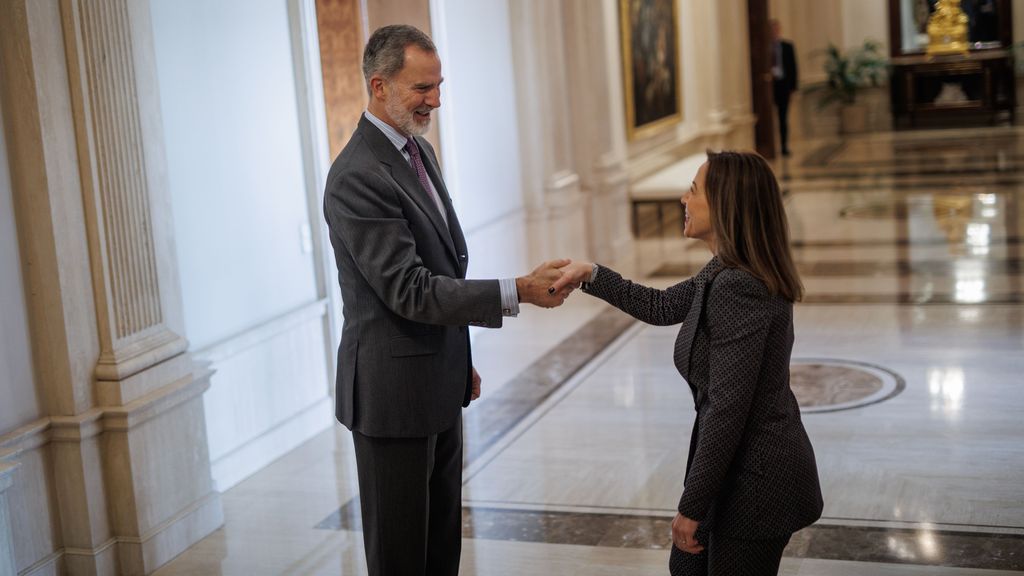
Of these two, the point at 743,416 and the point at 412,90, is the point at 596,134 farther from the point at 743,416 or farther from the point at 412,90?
the point at 743,416

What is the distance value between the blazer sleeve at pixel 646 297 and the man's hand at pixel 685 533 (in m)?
0.55

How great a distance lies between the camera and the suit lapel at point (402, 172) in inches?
128

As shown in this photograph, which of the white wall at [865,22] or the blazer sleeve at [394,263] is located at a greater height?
the white wall at [865,22]

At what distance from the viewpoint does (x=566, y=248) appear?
32.1ft

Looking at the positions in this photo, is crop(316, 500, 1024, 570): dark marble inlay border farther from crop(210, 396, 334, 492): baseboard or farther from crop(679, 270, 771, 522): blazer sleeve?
crop(679, 270, 771, 522): blazer sleeve

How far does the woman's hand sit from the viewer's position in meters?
3.29

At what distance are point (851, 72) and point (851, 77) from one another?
23 cm

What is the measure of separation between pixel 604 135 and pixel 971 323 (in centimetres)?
398

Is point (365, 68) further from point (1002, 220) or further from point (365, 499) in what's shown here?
point (1002, 220)

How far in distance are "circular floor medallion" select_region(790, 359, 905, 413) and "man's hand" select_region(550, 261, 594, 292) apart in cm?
303

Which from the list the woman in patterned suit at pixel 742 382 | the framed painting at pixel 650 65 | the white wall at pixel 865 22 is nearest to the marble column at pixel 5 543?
the woman in patterned suit at pixel 742 382

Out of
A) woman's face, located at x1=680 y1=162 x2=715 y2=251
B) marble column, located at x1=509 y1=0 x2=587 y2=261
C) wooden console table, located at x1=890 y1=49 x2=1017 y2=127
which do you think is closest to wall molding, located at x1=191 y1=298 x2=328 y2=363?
woman's face, located at x1=680 y1=162 x2=715 y2=251

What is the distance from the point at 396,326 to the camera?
3268mm

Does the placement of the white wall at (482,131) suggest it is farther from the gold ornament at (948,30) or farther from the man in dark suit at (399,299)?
the gold ornament at (948,30)
